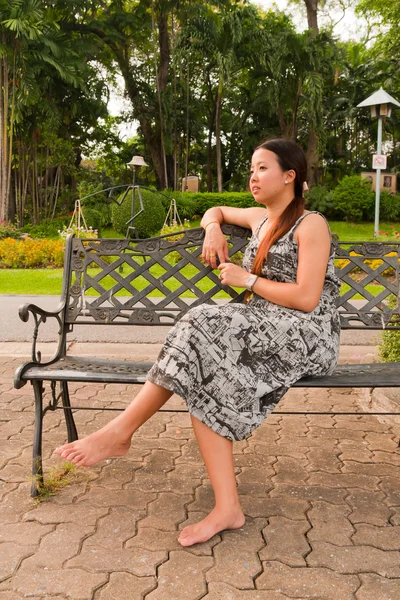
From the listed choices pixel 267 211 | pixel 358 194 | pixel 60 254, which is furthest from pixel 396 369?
pixel 358 194

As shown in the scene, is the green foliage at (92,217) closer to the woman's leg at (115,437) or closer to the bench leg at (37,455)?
the bench leg at (37,455)

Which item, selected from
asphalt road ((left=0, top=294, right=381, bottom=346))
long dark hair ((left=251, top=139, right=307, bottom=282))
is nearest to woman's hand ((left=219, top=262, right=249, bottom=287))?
long dark hair ((left=251, top=139, right=307, bottom=282))

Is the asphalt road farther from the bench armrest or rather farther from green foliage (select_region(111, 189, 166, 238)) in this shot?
green foliage (select_region(111, 189, 166, 238))

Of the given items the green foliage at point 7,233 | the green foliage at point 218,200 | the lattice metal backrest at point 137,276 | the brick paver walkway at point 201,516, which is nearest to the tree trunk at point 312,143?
the green foliage at point 218,200

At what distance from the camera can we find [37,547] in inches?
89.4

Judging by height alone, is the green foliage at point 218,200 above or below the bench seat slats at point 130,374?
above

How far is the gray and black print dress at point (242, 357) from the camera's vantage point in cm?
241

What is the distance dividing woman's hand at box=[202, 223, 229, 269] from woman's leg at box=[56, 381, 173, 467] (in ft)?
3.07

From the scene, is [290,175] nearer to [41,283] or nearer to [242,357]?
[242,357]

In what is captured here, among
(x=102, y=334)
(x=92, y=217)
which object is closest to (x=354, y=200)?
(x=92, y=217)

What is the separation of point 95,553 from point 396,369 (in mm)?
1710

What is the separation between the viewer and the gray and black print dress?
2.41m

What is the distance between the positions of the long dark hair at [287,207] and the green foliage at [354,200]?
794 inches

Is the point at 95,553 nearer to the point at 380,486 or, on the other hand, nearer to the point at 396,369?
the point at 380,486
